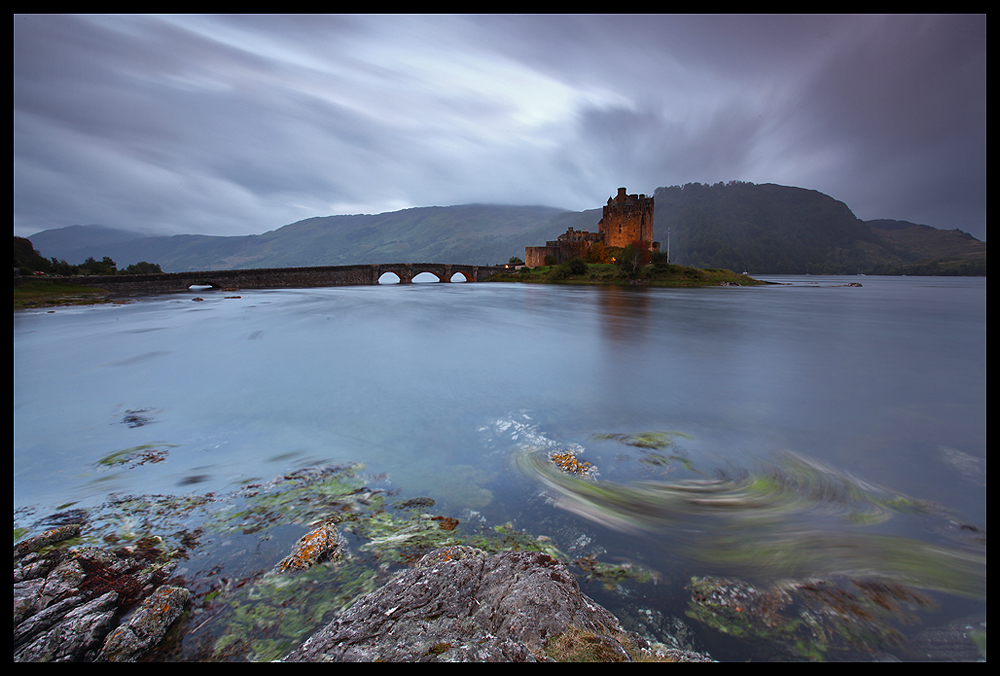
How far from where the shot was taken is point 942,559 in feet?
8.77

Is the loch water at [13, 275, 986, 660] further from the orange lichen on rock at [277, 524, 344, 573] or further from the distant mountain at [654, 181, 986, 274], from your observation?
the distant mountain at [654, 181, 986, 274]

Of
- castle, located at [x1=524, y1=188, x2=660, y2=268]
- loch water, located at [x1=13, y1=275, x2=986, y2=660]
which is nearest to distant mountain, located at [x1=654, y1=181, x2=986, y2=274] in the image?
castle, located at [x1=524, y1=188, x2=660, y2=268]

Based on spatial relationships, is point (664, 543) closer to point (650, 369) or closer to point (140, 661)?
point (140, 661)

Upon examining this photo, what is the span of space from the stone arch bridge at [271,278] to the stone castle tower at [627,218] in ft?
70.5

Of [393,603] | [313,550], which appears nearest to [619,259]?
[313,550]

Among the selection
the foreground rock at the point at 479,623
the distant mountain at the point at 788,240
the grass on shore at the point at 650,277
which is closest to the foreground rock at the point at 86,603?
the foreground rock at the point at 479,623

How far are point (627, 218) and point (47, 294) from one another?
2306 inches

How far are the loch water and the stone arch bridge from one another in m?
37.0

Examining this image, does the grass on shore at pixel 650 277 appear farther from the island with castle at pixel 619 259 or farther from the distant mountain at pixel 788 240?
the distant mountain at pixel 788 240

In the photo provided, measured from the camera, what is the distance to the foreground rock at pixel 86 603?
1759 mm

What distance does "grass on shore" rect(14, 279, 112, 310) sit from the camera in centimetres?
2341
